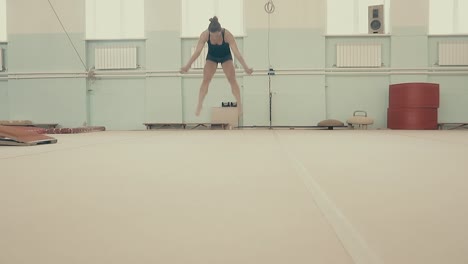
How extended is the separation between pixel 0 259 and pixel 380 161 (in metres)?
1.84

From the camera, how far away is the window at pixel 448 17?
301 inches

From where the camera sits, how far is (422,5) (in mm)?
7578

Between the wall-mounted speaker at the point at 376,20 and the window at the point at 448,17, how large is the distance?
1.13 m

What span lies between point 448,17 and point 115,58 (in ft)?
22.0

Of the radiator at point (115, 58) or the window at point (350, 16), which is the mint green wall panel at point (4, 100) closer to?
the radiator at point (115, 58)

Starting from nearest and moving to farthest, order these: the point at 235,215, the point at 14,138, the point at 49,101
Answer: the point at 235,215
the point at 14,138
the point at 49,101

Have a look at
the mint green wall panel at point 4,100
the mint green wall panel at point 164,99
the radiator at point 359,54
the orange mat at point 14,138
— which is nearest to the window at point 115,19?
the mint green wall panel at point 164,99

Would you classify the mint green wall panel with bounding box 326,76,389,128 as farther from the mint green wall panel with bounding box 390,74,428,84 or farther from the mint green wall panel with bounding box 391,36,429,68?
the mint green wall panel with bounding box 391,36,429,68

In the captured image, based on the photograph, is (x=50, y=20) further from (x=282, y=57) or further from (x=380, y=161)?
(x=380, y=161)

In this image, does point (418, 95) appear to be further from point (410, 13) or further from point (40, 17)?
point (40, 17)

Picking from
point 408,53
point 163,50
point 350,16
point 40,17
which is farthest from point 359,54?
point 40,17

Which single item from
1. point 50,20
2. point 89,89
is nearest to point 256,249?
point 89,89

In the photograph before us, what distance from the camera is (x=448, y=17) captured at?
7.73m

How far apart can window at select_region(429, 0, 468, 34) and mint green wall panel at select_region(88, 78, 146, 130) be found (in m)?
5.96
